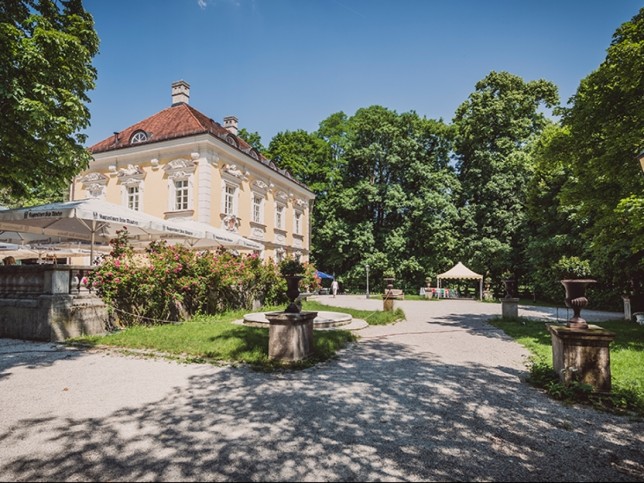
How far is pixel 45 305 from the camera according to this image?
7555 mm

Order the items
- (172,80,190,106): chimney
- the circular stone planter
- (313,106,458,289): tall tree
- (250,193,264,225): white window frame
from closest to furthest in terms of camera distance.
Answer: the circular stone planter
(250,193,264,225): white window frame
(172,80,190,106): chimney
(313,106,458,289): tall tree

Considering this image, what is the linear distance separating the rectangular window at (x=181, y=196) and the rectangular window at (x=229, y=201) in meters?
2.16

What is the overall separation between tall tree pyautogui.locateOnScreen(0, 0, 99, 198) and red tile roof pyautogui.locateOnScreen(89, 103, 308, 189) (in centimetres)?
903

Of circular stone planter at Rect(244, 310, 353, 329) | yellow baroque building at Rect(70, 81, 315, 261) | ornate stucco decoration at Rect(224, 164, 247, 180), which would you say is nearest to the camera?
circular stone planter at Rect(244, 310, 353, 329)

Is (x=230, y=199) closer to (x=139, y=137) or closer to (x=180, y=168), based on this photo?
(x=180, y=168)

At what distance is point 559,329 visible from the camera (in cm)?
484

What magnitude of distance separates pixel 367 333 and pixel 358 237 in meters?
22.1

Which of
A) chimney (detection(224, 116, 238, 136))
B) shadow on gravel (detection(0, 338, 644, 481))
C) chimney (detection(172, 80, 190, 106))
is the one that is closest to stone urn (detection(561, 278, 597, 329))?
shadow on gravel (detection(0, 338, 644, 481))

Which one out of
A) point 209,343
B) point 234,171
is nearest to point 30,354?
point 209,343

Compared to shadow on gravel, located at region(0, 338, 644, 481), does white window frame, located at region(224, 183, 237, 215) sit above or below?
above

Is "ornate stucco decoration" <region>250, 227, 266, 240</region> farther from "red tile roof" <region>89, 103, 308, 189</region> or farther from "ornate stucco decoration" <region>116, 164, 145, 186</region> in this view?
"ornate stucco decoration" <region>116, 164, 145, 186</region>

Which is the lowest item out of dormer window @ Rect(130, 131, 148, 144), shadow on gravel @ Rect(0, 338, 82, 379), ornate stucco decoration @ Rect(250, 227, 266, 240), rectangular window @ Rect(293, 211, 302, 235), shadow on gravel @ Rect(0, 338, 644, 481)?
shadow on gravel @ Rect(0, 338, 644, 481)

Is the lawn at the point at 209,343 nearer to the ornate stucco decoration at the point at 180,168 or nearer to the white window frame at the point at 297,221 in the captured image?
the ornate stucco decoration at the point at 180,168

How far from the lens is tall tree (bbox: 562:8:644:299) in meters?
7.65
